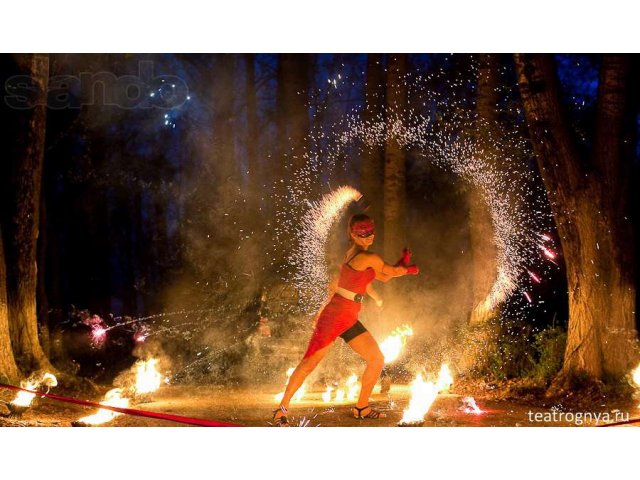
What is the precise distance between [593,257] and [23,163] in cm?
757

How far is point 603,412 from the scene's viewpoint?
8.10 m

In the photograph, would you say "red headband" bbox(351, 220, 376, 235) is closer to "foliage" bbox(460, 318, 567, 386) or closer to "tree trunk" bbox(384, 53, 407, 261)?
"foliage" bbox(460, 318, 567, 386)

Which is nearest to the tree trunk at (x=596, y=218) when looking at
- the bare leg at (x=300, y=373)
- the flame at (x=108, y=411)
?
the bare leg at (x=300, y=373)

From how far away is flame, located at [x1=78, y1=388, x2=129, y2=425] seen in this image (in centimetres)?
791

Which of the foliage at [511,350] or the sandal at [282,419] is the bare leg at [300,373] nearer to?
the sandal at [282,419]

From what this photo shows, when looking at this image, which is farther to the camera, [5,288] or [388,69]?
[388,69]

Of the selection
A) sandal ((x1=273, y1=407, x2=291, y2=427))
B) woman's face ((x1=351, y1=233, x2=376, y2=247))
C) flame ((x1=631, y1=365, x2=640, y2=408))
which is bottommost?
sandal ((x1=273, y1=407, x2=291, y2=427))

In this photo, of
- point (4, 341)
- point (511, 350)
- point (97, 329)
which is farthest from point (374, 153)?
point (4, 341)

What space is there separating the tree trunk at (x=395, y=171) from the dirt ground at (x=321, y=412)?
287 cm

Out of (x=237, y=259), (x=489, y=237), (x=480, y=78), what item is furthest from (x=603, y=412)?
(x=237, y=259)

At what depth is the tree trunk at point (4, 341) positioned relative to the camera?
873 centimetres

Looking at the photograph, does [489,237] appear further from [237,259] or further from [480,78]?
[237,259]

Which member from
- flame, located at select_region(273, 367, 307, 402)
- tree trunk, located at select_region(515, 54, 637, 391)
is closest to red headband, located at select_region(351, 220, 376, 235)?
flame, located at select_region(273, 367, 307, 402)

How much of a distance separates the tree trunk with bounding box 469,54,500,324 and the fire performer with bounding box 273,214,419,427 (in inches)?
123
